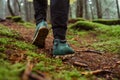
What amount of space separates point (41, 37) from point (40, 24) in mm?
168

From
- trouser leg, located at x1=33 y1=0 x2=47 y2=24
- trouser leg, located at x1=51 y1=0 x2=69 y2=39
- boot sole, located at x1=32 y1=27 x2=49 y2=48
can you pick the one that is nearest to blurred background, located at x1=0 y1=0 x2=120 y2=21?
trouser leg, located at x1=33 y1=0 x2=47 y2=24

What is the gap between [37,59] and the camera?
244 cm

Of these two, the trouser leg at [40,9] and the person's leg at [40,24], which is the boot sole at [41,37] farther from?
the trouser leg at [40,9]

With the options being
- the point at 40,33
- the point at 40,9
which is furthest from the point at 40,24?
the point at 40,9

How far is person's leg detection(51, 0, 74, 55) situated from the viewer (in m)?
2.78

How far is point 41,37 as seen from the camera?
317cm

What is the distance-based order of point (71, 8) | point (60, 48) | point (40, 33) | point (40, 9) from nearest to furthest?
1. point (60, 48)
2. point (40, 33)
3. point (40, 9)
4. point (71, 8)

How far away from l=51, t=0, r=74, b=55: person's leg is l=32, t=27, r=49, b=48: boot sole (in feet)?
0.77

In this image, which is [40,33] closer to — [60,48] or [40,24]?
[40,24]

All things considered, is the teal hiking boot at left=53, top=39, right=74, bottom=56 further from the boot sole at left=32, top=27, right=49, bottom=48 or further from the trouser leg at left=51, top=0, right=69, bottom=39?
the boot sole at left=32, top=27, right=49, bottom=48

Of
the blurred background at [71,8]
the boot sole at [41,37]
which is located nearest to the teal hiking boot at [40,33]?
the boot sole at [41,37]

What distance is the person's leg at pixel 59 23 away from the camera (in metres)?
2.78

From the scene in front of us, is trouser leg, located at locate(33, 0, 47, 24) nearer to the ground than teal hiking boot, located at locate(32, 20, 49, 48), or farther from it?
farther from it

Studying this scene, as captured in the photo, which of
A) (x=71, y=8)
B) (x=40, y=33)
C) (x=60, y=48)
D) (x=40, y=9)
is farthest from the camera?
(x=71, y=8)
